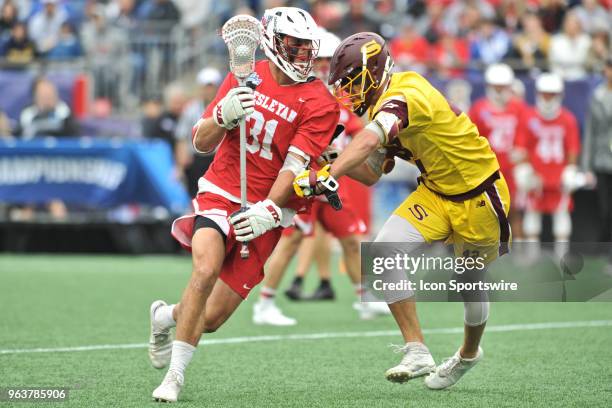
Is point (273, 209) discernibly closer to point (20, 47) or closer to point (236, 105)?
point (236, 105)

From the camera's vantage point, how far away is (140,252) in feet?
51.7

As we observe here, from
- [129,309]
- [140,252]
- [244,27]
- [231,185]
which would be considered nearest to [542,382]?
[231,185]

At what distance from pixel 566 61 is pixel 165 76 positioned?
6089mm

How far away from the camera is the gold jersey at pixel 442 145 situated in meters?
6.58

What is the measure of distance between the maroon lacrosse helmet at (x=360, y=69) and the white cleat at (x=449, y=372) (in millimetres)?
1593

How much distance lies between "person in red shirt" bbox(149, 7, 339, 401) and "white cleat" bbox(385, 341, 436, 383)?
97 cm

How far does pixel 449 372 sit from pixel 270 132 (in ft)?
5.74

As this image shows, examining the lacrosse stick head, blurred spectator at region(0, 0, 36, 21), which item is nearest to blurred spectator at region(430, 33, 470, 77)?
blurred spectator at region(0, 0, 36, 21)

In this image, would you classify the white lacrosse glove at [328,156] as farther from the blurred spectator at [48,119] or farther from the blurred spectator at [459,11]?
the blurred spectator at [459,11]

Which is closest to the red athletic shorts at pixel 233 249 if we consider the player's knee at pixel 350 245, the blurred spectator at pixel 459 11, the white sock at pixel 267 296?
the white sock at pixel 267 296

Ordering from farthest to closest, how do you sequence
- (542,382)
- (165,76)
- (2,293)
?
(165,76) < (2,293) < (542,382)

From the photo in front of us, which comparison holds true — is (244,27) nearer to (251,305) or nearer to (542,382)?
(542,382)

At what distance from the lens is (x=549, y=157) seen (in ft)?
48.6

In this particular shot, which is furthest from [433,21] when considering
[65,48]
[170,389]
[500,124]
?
[170,389]
